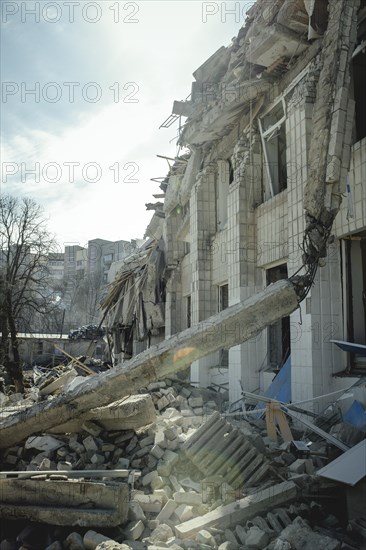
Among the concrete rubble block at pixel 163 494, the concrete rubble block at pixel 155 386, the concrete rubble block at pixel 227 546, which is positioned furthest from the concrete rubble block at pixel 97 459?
the concrete rubble block at pixel 155 386

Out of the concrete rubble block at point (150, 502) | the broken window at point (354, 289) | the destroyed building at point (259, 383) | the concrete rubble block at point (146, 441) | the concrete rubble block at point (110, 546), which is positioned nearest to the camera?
the concrete rubble block at point (110, 546)

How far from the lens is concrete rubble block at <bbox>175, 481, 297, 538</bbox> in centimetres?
446

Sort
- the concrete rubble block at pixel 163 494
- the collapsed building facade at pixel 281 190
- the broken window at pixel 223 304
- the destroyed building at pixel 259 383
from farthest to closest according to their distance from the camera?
the broken window at pixel 223 304, the collapsed building facade at pixel 281 190, the concrete rubble block at pixel 163 494, the destroyed building at pixel 259 383

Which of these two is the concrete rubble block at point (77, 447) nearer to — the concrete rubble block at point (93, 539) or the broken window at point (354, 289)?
the concrete rubble block at point (93, 539)

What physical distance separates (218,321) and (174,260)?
9244 mm

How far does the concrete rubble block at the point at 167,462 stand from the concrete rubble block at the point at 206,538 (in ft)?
5.31

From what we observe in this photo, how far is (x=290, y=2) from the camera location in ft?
25.3

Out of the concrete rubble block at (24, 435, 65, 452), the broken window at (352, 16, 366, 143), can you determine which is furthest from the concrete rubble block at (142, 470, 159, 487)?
the broken window at (352, 16, 366, 143)

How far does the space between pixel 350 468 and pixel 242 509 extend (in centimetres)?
118

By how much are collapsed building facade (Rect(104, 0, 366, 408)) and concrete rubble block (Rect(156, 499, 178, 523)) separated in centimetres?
292

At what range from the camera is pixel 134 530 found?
4582 millimetres

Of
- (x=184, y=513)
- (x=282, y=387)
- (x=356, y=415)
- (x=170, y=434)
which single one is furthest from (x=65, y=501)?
(x=282, y=387)

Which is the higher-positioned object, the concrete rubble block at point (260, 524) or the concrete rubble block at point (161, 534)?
the concrete rubble block at point (260, 524)

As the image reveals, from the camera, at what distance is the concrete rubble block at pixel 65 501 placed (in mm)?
4637
